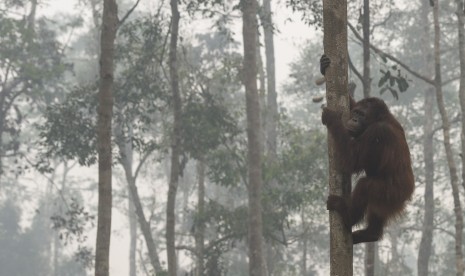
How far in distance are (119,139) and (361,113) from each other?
599 inches

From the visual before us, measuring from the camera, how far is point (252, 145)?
51.6 feet

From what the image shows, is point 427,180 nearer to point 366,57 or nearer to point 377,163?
point 366,57

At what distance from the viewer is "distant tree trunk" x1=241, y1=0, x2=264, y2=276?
48.7 ft

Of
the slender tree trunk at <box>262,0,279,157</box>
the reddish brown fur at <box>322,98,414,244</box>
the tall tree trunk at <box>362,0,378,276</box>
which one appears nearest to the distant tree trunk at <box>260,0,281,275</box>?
the slender tree trunk at <box>262,0,279,157</box>

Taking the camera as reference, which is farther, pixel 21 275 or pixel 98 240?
pixel 21 275

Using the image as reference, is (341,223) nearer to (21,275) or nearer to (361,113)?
(361,113)

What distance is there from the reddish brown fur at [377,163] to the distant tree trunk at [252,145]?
952 centimetres

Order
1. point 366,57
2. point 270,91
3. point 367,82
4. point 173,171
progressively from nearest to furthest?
point 367,82
point 366,57
point 173,171
point 270,91

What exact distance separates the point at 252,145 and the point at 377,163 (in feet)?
34.6

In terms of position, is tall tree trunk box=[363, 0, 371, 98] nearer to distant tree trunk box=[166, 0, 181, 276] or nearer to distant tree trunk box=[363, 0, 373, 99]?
distant tree trunk box=[363, 0, 373, 99]

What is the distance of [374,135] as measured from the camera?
5.17 m

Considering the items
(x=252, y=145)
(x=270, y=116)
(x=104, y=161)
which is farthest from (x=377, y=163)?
(x=270, y=116)

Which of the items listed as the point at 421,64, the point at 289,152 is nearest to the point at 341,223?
the point at 289,152

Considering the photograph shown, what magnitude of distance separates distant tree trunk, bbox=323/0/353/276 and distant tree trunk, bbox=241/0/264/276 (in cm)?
1033
